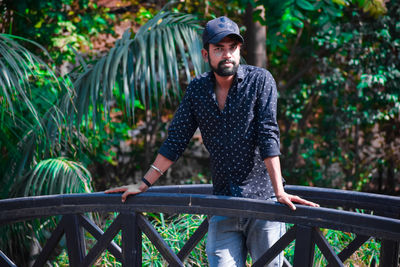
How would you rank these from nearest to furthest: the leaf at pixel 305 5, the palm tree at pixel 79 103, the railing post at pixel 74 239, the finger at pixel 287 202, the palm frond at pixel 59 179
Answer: the finger at pixel 287 202, the railing post at pixel 74 239, the palm frond at pixel 59 179, the palm tree at pixel 79 103, the leaf at pixel 305 5

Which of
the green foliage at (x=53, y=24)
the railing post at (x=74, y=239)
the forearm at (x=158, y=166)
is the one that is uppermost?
the green foliage at (x=53, y=24)

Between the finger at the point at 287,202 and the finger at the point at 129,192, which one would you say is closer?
the finger at the point at 287,202

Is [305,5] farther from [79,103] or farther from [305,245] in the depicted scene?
[305,245]

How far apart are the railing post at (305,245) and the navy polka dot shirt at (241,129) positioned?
26 cm

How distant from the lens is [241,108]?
7.87 ft

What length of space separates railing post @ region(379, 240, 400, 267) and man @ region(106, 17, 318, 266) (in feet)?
1.68

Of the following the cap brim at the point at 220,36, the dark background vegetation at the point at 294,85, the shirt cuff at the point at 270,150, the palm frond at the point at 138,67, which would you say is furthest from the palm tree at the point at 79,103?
the shirt cuff at the point at 270,150

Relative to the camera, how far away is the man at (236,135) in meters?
2.37

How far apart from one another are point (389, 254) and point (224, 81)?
114cm

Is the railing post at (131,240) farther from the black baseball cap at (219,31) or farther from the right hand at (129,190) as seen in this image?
the black baseball cap at (219,31)

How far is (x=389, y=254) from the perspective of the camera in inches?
101

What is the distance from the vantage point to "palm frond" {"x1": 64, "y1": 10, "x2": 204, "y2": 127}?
4.43m

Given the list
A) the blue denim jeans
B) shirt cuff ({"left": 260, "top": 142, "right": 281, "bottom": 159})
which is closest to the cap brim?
shirt cuff ({"left": 260, "top": 142, "right": 281, "bottom": 159})

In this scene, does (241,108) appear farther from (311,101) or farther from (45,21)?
(311,101)
